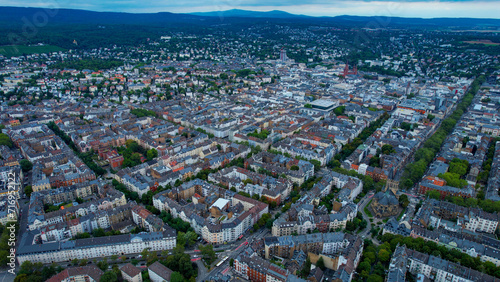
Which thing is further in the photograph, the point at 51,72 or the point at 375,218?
the point at 51,72

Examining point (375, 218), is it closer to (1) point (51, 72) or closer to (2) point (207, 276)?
(2) point (207, 276)

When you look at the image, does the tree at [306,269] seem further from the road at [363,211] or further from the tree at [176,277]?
the tree at [176,277]

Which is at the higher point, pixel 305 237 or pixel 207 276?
pixel 305 237

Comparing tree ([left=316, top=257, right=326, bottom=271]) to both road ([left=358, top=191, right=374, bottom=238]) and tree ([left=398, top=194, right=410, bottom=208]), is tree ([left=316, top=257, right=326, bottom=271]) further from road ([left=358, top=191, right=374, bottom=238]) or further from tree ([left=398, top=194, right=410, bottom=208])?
tree ([left=398, top=194, right=410, bottom=208])

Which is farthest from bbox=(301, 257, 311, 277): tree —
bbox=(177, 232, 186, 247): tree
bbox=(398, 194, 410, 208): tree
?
bbox=(398, 194, 410, 208): tree

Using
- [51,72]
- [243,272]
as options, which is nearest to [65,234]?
[243,272]

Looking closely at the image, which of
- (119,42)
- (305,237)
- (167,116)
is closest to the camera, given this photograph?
(305,237)

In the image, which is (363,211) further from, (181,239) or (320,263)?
(181,239)

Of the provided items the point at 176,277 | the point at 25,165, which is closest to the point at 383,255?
the point at 176,277
